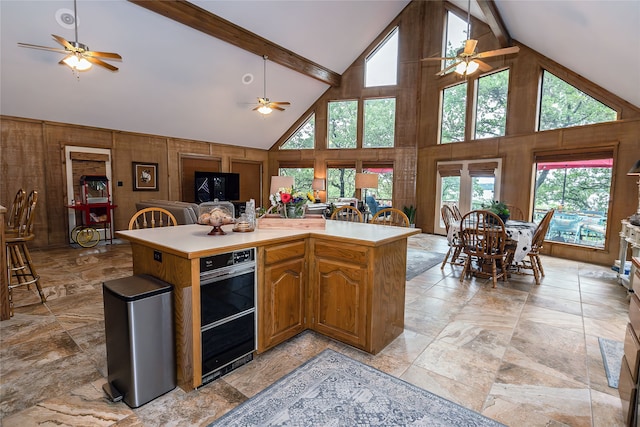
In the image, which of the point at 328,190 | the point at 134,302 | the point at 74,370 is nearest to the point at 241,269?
the point at 134,302

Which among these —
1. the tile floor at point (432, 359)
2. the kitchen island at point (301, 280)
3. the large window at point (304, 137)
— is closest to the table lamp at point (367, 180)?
the large window at point (304, 137)

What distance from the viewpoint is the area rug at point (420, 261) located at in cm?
466

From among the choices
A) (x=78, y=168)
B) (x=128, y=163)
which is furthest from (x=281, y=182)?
(x=78, y=168)

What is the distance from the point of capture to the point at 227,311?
80.0 inches

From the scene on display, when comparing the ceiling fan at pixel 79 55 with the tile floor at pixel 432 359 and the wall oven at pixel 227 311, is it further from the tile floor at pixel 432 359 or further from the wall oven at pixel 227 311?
the wall oven at pixel 227 311

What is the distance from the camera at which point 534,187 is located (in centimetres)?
612

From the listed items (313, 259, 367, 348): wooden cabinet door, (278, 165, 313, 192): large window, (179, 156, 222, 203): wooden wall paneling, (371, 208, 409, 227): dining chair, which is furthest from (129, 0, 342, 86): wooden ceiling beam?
(313, 259, 367, 348): wooden cabinet door

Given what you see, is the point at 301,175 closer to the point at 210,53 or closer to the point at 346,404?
the point at 210,53

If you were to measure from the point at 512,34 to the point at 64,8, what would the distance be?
774cm

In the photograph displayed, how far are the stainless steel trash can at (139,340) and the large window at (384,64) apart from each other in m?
8.51

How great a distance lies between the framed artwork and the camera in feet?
24.4

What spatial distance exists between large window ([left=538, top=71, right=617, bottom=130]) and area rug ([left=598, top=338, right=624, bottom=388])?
4.38 meters

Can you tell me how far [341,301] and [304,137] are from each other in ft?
26.7

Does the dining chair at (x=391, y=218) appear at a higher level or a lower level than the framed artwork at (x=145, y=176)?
lower
